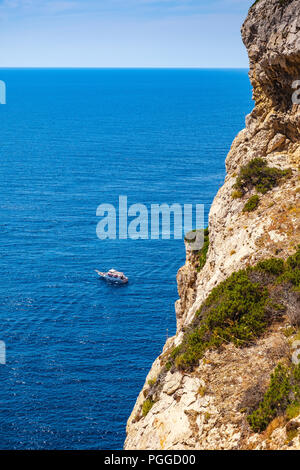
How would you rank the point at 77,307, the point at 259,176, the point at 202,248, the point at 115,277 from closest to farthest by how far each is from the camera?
the point at 259,176 < the point at 202,248 < the point at 77,307 < the point at 115,277

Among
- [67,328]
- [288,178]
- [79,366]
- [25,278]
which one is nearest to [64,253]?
[25,278]

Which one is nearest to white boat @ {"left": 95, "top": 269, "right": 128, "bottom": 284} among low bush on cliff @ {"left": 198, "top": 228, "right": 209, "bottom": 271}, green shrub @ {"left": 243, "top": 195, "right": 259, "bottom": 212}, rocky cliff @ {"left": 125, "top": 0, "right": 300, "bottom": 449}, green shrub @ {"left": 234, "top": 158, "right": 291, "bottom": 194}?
rocky cliff @ {"left": 125, "top": 0, "right": 300, "bottom": 449}

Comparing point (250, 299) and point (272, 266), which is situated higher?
point (272, 266)

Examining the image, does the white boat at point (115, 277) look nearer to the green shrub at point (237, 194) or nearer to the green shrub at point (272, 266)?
the green shrub at point (237, 194)

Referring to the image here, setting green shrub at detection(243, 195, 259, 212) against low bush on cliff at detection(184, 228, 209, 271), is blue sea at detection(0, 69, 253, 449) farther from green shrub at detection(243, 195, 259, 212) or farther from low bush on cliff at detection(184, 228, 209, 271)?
green shrub at detection(243, 195, 259, 212)

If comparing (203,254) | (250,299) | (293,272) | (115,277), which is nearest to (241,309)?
(250,299)

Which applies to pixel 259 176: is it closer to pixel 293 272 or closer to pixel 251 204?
pixel 251 204

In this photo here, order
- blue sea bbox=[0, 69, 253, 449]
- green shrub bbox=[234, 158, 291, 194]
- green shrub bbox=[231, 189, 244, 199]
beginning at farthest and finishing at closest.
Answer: blue sea bbox=[0, 69, 253, 449] → green shrub bbox=[231, 189, 244, 199] → green shrub bbox=[234, 158, 291, 194]
